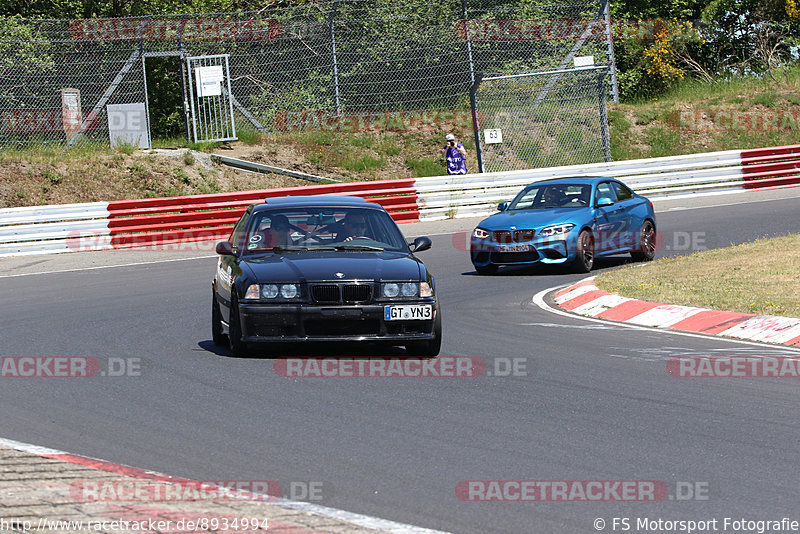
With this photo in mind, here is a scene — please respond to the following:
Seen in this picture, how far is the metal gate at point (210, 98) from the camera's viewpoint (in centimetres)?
2684

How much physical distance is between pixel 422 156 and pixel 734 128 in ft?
36.4

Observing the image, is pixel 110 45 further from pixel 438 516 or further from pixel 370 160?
pixel 438 516

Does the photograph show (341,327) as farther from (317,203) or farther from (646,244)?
(646,244)

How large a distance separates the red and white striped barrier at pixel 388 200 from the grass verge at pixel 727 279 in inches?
335

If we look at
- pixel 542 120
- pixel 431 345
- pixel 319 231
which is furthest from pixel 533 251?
pixel 542 120

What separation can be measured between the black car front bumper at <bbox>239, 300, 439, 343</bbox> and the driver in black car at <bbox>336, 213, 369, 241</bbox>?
4.23 ft

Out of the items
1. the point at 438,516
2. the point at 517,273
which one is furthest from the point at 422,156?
the point at 438,516

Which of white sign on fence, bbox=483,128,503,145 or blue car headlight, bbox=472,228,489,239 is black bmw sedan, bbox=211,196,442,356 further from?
white sign on fence, bbox=483,128,503,145

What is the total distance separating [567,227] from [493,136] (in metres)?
12.6

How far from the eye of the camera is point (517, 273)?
54.6 feet

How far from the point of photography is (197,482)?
5.67 meters

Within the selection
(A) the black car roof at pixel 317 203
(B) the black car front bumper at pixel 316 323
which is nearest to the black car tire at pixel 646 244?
(A) the black car roof at pixel 317 203

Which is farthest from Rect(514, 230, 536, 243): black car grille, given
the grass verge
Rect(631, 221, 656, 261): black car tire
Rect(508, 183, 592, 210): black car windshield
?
Rect(631, 221, 656, 261): black car tire

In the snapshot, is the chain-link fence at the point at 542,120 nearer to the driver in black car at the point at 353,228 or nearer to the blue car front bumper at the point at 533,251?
the blue car front bumper at the point at 533,251
